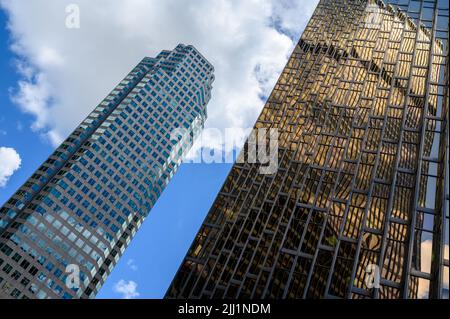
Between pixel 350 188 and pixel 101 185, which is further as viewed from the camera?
pixel 101 185

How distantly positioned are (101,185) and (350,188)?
248 feet

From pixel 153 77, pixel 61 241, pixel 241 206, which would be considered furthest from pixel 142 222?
pixel 241 206

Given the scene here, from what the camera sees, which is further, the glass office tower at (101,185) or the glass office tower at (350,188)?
the glass office tower at (101,185)

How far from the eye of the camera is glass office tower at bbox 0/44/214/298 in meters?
82.1

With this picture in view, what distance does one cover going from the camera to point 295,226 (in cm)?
3812

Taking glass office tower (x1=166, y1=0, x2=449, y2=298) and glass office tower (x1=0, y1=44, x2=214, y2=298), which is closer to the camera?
glass office tower (x1=166, y1=0, x2=449, y2=298)

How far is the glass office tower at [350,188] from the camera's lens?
100 feet

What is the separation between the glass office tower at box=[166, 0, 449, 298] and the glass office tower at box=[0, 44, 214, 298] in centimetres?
5429

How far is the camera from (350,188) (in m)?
37.8

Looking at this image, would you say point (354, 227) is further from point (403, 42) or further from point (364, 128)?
point (403, 42)

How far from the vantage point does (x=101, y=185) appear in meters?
99.6

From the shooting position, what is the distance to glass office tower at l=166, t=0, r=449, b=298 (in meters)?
30.5

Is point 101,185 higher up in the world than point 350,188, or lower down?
higher up

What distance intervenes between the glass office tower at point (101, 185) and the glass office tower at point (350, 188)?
54.3 metres
